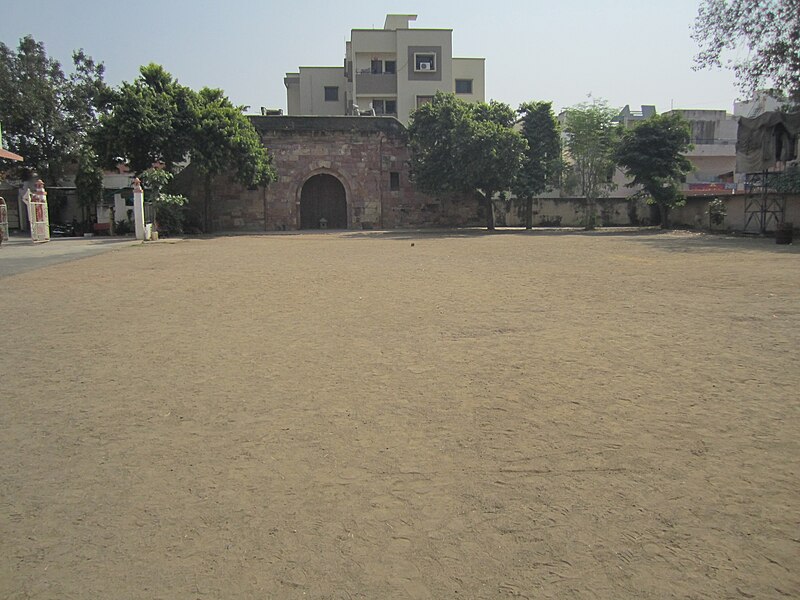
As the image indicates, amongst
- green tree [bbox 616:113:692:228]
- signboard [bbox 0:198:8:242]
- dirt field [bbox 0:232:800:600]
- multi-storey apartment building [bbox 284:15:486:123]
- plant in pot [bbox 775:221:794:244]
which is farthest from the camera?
multi-storey apartment building [bbox 284:15:486:123]

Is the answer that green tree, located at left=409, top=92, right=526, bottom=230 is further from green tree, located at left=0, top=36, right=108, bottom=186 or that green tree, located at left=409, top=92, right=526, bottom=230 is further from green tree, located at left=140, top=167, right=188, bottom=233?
green tree, located at left=0, top=36, right=108, bottom=186

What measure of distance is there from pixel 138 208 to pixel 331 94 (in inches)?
1089

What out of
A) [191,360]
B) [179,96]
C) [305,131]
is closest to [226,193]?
[305,131]

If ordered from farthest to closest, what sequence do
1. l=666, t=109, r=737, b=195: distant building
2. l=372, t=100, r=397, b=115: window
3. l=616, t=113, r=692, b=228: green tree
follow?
l=666, t=109, r=737, b=195: distant building
l=372, t=100, r=397, b=115: window
l=616, t=113, r=692, b=228: green tree

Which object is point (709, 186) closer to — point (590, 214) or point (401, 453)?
point (590, 214)

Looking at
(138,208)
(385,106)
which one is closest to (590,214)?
(385,106)

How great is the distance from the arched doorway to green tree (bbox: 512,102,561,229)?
27.7 ft

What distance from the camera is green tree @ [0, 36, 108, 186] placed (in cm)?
3059

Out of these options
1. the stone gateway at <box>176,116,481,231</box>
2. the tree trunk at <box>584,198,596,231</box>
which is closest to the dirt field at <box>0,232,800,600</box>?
the stone gateway at <box>176,116,481,231</box>

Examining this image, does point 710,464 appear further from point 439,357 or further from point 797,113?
point 797,113

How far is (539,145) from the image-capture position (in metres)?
27.6

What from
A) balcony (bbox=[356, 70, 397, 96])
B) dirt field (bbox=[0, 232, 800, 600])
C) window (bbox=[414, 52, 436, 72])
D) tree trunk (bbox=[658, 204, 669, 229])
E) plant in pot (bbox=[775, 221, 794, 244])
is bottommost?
dirt field (bbox=[0, 232, 800, 600])

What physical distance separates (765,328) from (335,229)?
25.5 m

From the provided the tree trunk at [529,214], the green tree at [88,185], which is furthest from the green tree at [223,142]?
the tree trunk at [529,214]
